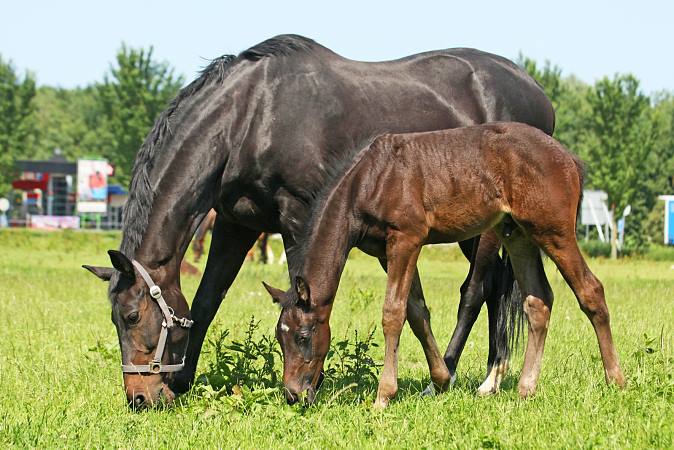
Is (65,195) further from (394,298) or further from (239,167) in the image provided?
(394,298)

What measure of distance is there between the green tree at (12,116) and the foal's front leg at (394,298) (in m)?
47.7

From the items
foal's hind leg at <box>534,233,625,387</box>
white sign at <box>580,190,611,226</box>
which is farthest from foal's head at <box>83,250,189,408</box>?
white sign at <box>580,190,611,226</box>

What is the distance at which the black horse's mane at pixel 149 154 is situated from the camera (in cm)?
634

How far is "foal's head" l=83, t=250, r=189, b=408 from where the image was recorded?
6.21m

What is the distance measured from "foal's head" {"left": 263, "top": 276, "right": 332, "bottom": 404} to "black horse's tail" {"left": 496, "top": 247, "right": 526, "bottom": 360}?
198cm

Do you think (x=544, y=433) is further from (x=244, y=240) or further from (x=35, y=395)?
(x=35, y=395)

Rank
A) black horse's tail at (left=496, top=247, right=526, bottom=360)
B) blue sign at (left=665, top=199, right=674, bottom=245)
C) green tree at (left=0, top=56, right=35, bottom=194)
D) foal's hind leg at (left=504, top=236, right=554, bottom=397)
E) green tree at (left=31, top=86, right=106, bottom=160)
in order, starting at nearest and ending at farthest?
foal's hind leg at (left=504, top=236, right=554, bottom=397) < black horse's tail at (left=496, top=247, right=526, bottom=360) < blue sign at (left=665, top=199, right=674, bottom=245) < green tree at (left=0, top=56, right=35, bottom=194) < green tree at (left=31, top=86, right=106, bottom=160)

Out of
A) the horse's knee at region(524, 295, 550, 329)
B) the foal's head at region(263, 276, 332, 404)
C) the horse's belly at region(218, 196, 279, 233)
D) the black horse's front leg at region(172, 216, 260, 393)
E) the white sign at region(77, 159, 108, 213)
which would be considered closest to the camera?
the foal's head at region(263, 276, 332, 404)

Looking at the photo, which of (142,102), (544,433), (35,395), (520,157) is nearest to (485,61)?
(520,157)

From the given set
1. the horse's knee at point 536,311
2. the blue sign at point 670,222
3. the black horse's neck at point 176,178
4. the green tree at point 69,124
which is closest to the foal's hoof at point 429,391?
the horse's knee at point 536,311

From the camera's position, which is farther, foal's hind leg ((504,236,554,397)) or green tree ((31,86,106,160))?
green tree ((31,86,106,160))

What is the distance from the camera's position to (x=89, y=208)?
5491 cm

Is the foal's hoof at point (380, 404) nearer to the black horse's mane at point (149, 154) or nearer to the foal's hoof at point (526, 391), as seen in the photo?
the foal's hoof at point (526, 391)

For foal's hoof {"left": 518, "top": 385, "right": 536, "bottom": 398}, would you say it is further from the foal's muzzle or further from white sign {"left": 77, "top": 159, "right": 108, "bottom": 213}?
white sign {"left": 77, "top": 159, "right": 108, "bottom": 213}
